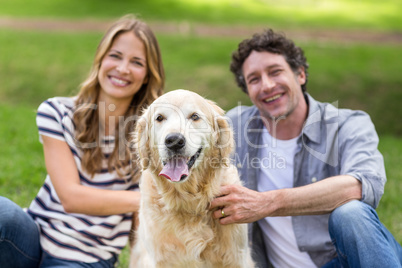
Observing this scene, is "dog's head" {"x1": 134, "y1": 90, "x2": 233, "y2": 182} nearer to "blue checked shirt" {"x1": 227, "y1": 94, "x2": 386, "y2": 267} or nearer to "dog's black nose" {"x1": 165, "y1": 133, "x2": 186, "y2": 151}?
"dog's black nose" {"x1": 165, "y1": 133, "x2": 186, "y2": 151}

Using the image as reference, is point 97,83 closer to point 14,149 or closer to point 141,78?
point 141,78

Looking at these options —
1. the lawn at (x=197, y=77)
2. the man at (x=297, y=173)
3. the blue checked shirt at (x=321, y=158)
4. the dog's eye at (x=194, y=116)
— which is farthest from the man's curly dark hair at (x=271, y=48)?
the lawn at (x=197, y=77)

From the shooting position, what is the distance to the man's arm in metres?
2.78

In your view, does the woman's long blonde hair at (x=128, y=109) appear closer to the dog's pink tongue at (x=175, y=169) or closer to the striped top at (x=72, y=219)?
the striped top at (x=72, y=219)

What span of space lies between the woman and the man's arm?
791 mm

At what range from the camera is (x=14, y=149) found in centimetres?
683

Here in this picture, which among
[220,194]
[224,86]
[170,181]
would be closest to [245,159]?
[220,194]

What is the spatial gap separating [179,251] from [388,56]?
1176cm

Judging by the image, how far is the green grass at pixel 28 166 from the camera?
488cm

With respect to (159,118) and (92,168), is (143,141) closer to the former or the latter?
(159,118)

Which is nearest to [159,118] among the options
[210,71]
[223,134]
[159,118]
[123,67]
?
[159,118]

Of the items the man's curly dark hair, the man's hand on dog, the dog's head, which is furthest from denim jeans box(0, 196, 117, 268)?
the man's curly dark hair

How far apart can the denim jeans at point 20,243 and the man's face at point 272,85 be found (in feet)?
6.05

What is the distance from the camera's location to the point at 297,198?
9.21 ft
